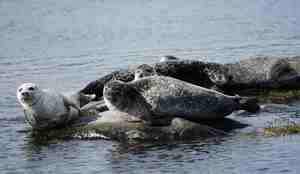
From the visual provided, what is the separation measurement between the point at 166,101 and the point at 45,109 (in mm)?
1841

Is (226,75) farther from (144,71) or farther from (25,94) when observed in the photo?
(25,94)

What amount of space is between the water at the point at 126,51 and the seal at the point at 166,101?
797 mm

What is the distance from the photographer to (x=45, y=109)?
37.4 feet

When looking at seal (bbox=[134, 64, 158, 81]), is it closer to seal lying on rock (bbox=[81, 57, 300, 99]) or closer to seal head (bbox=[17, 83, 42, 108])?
seal lying on rock (bbox=[81, 57, 300, 99])

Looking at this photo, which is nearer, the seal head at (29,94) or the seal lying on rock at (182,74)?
the seal head at (29,94)

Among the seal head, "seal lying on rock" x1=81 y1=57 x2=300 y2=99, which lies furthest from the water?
"seal lying on rock" x1=81 y1=57 x2=300 y2=99

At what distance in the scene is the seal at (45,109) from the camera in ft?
36.9

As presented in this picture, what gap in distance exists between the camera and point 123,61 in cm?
1881

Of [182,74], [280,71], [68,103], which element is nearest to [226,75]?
[182,74]

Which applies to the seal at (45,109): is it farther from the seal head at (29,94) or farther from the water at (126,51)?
the water at (126,51)

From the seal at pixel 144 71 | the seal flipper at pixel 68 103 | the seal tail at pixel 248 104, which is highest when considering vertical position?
the seal at pixel 144 71

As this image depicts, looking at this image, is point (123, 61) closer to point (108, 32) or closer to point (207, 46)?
point (207, 46)

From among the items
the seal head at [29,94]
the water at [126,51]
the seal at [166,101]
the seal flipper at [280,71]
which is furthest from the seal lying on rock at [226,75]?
the seal head at [29,94]

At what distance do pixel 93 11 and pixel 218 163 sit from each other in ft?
73.5
